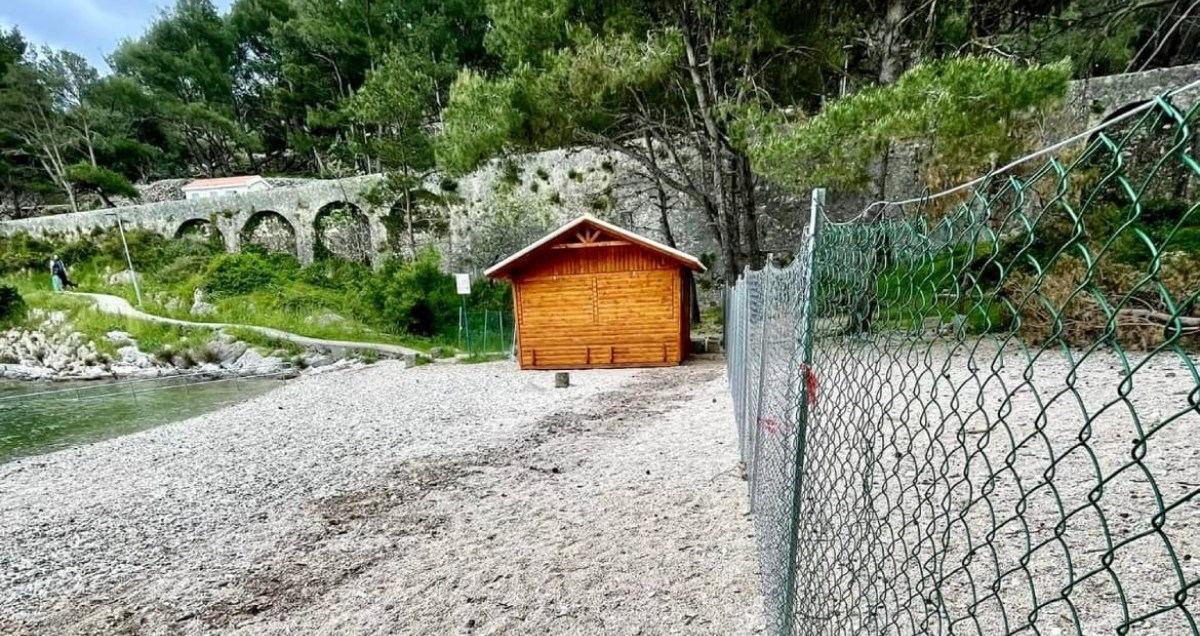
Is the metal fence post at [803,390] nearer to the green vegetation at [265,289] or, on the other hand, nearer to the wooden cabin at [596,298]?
the wooden cabin at [596,298]

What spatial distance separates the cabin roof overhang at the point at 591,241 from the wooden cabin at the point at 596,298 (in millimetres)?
19

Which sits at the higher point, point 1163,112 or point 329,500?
point 1163,112

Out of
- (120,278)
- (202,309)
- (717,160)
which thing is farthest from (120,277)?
(717,160)

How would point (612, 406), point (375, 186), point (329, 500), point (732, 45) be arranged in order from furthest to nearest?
point (375, 186) → point (732, 45) → point (612, 406) → point (329, 500)

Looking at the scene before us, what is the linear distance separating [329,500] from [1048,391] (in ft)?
21.2

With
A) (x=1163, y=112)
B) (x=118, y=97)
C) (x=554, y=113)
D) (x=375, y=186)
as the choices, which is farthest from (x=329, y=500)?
(x=118, y=97)

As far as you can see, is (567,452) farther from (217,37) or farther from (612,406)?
(217,37)

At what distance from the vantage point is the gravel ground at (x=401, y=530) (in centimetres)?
290

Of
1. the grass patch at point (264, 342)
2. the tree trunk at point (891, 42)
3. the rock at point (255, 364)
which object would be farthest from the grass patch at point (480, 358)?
the tree trunk at point (891, 42)

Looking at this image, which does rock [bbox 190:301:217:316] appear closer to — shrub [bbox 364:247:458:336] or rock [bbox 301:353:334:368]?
shrub [bbox 364:247:458:336]

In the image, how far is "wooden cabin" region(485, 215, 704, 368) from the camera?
412 inches

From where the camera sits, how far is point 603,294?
10.8 meters

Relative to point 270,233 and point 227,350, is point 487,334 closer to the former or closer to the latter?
point 227,350

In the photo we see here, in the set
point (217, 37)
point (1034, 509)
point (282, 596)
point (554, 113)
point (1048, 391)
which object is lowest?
point (282, 596)
